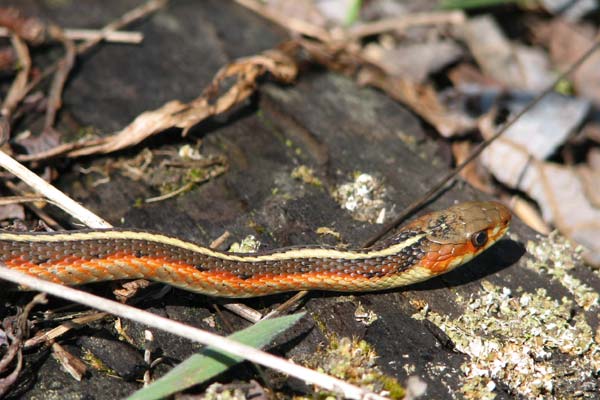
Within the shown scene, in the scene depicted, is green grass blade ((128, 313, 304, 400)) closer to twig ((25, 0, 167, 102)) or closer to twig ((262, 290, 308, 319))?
twig ((262, 290, 308, 319))

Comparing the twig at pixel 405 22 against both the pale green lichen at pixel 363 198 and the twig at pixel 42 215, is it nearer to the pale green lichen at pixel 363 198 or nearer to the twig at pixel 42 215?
the pale green lichen at pixel 363 198

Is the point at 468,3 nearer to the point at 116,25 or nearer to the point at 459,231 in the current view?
the point at 459,231

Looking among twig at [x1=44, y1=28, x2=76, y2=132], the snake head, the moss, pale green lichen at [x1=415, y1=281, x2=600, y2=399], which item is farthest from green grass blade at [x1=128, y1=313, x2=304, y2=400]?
twig at [x1=44, y1=28, x2=76, y2=132]

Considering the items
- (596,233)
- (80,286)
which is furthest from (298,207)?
(596,233)

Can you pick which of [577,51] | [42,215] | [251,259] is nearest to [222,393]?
[251,259]

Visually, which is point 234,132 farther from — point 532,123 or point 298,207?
point 532,123
